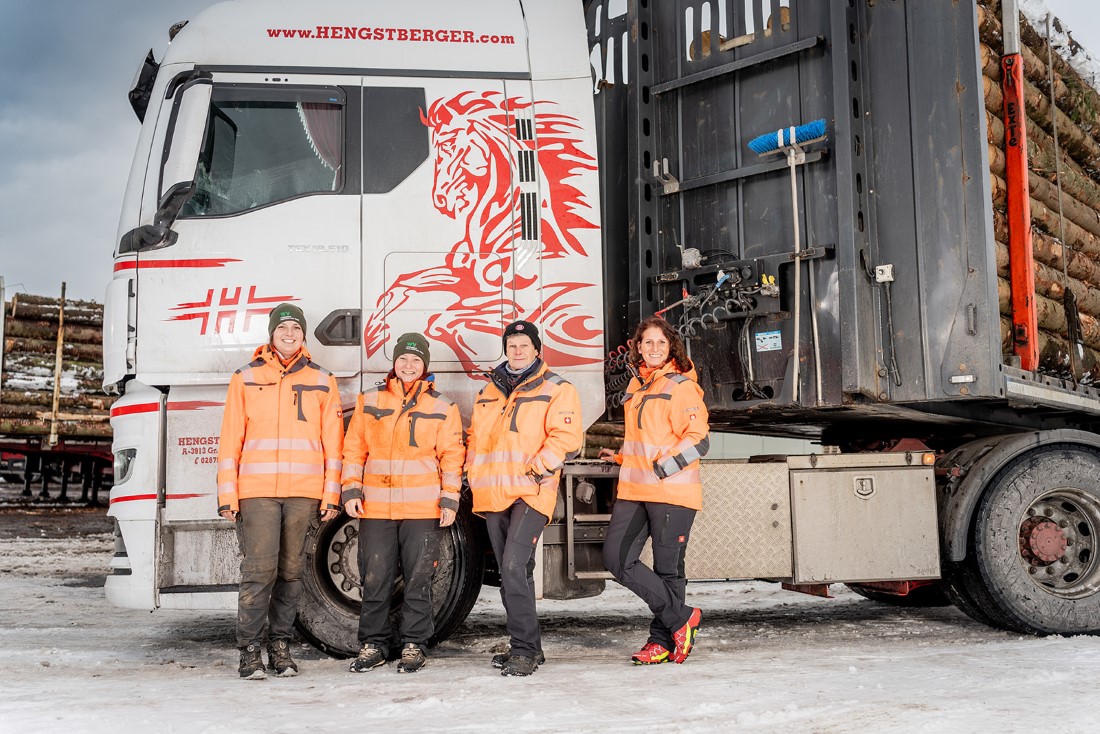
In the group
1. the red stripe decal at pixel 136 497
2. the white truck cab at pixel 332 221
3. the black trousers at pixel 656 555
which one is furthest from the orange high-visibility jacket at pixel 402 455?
the red stripe decal at pixel 136 497

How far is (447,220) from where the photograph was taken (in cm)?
548

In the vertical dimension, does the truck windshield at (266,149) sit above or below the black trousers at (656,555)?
above

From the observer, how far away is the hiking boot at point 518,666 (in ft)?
15.7

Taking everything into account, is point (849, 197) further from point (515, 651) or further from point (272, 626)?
point (272, 626)

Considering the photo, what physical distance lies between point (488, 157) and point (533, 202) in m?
0.35

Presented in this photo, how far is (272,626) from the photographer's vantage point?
5.02 metres

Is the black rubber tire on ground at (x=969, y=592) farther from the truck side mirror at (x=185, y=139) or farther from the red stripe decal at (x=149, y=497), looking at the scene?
the truck side mirror at (x=185, y=139)

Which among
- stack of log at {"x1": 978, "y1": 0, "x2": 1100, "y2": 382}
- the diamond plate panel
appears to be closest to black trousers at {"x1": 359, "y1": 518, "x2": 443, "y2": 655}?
the diamond plate panel

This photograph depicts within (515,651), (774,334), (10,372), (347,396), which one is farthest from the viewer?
(10,372)

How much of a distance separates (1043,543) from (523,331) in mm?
3437

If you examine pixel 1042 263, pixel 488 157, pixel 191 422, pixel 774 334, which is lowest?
pixel 191 422

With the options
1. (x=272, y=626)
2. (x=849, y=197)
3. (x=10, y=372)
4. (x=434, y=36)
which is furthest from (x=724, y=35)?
(x=10, y=372)

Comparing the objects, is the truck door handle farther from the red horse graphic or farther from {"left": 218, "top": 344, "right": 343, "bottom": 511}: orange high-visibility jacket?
{"left": 218, "top": 344, "right": 343, "bottom": 511}: orange high-visibility jacket

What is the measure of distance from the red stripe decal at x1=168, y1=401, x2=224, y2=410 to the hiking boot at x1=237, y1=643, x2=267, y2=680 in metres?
1.25
